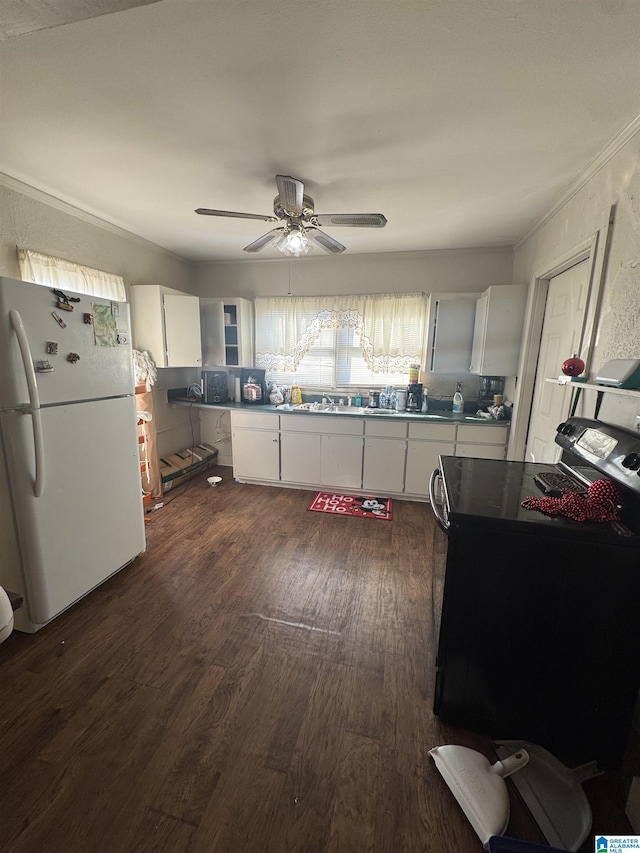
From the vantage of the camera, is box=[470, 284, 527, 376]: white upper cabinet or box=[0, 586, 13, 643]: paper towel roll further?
box=[470, 284, 527, 376]: white upper cabinet

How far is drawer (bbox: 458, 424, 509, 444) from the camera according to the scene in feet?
10.1

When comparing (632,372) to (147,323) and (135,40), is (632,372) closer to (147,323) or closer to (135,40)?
(135,40)

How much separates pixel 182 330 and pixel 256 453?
145cm

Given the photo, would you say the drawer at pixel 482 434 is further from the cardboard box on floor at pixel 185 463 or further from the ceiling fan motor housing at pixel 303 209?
the cardboard box on floor at pixel 185 463

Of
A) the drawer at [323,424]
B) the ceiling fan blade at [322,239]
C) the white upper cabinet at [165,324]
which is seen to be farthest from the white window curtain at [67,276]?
the drawer at [323,424]

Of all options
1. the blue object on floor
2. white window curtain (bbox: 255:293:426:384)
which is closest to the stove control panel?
the blue object on floor

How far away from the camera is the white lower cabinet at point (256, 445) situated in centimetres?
362

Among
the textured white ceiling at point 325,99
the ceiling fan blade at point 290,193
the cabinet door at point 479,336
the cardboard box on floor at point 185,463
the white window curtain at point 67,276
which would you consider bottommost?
the cardboard box on floor at point 185,463

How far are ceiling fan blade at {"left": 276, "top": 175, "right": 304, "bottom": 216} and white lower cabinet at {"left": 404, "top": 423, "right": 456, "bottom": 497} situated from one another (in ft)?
6.80

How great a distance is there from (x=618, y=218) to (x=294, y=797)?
2670 mm

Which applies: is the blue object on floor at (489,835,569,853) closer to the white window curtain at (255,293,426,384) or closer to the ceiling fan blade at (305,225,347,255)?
the ceiling fan blade at (305,225,347,255)

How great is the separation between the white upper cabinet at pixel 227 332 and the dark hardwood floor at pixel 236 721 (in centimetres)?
230

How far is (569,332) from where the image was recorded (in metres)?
2.18

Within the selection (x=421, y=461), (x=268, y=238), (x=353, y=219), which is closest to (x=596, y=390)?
(x=353, y=219)
